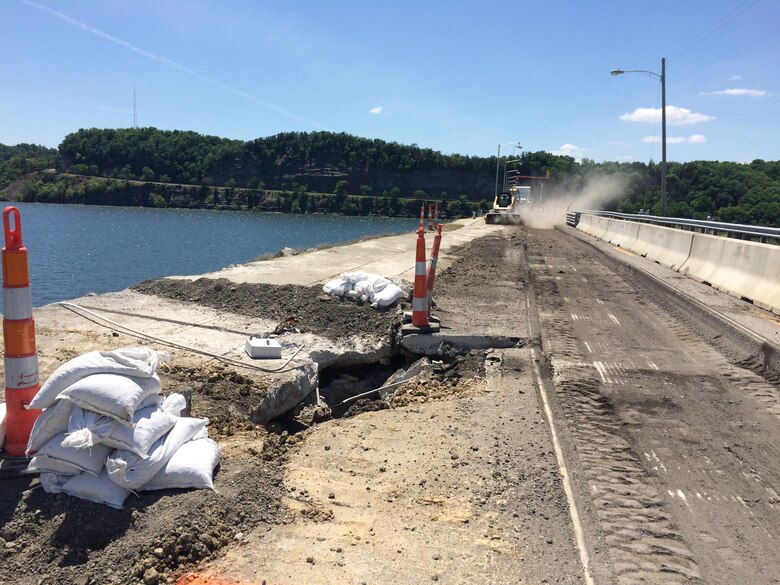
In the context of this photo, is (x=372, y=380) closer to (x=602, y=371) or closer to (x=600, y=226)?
(x=602, y=371)

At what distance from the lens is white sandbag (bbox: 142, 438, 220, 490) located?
366 centimetres

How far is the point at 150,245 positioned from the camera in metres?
46.4

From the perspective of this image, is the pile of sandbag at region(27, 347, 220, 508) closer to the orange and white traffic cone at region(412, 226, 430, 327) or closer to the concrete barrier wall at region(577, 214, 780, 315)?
the orange and white traffic cone at region(412, 226, 430, 327)

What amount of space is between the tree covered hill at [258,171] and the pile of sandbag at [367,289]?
2976 inches

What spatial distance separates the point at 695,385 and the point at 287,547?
4.89 meters

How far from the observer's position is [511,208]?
141 ft

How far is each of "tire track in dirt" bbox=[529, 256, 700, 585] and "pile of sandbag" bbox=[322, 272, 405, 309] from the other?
120 inches

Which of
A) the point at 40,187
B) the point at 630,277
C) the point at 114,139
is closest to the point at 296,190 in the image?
the point at 114,139

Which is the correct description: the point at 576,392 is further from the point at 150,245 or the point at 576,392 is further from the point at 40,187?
the point at 40,187

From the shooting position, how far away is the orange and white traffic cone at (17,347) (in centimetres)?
386

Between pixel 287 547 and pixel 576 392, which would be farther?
pixel 576 392

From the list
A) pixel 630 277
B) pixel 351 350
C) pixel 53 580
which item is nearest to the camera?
pixel 53 580

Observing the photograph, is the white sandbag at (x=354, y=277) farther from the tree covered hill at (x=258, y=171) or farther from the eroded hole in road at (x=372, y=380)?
the tree covered hill at (x=258, y=171)

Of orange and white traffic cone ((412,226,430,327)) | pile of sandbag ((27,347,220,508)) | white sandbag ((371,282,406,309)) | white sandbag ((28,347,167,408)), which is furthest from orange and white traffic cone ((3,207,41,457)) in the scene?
white sandbag ((371,282,406,309))
